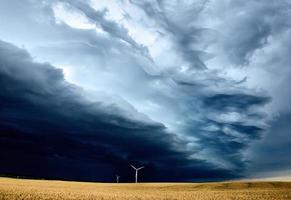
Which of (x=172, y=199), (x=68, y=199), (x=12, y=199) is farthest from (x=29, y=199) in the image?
(x=172, y=199)

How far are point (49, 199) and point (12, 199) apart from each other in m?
4.64

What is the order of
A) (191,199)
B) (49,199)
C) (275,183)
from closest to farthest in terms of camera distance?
(49,199)
(191,199)
(275,183)

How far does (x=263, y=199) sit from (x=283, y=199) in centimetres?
322

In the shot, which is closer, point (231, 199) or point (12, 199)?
point (12, 199)

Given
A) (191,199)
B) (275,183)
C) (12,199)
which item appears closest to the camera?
(12,199)

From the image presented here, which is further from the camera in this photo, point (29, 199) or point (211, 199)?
point (211, 199)

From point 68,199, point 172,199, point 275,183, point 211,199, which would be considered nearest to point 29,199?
point 68,199

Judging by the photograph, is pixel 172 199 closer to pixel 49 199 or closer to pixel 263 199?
pixel 263 199

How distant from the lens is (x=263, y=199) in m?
54.7

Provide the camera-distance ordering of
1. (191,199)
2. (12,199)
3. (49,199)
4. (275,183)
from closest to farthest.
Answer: (12,199) → (49,199) → (191,199) → (275,183)

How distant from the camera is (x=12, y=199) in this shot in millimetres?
39594

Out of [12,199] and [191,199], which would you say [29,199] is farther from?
[191,199]

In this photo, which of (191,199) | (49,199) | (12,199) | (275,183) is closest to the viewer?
(12,199)

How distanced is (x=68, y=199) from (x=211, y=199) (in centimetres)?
2097
